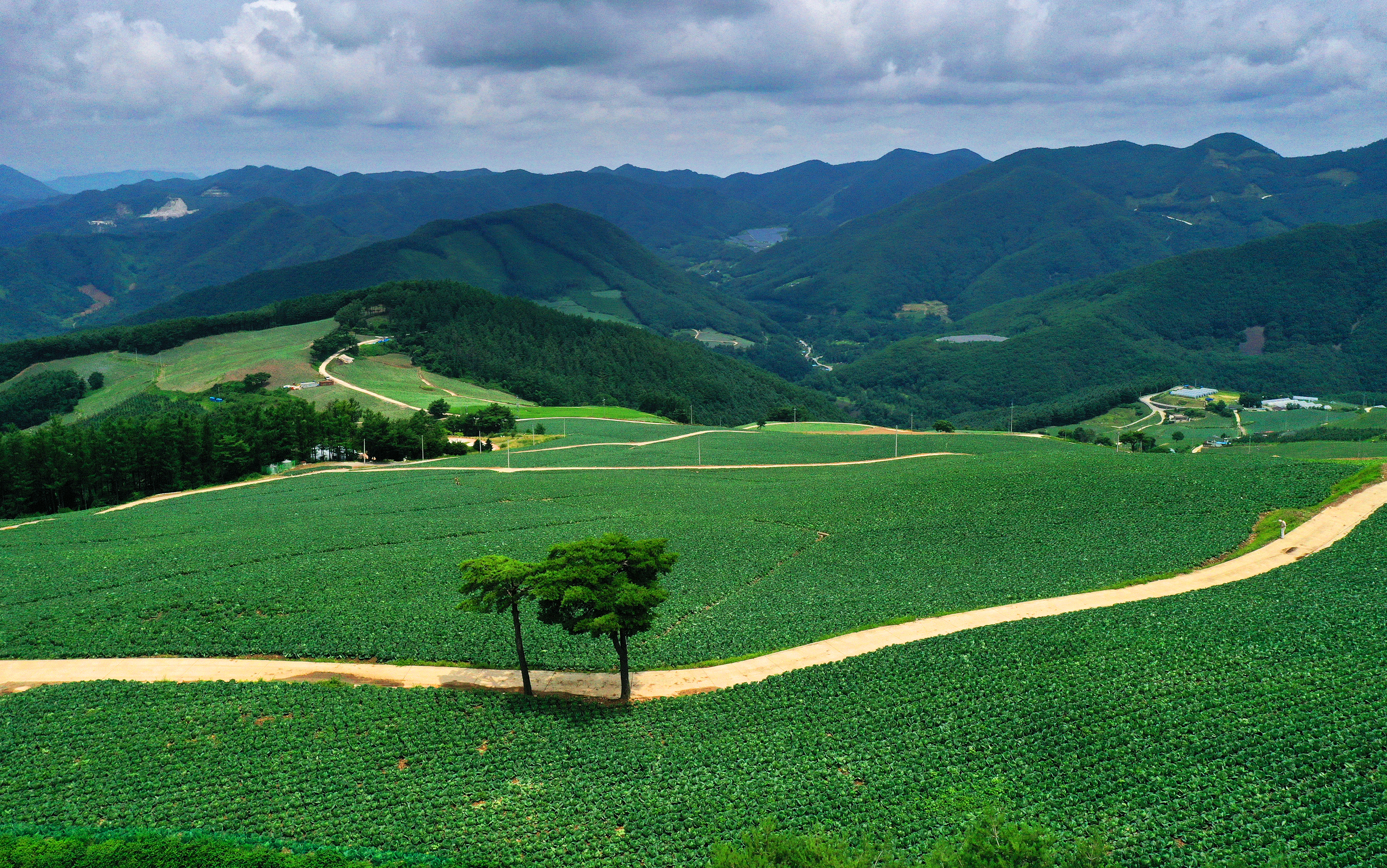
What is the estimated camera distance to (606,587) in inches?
1405

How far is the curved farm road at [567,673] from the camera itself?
3894 centimetres

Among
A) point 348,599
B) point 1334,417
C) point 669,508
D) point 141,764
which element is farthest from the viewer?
point 1334,417

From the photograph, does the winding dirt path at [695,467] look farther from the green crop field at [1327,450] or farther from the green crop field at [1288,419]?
the green crop field at [1288,419]

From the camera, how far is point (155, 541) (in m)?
65.5

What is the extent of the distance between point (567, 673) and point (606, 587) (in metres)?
7.35

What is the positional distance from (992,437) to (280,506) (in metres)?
92.8

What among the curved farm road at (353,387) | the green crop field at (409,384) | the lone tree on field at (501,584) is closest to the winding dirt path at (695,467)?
the curved farm road at (353,387)

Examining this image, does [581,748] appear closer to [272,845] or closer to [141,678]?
[272,845]

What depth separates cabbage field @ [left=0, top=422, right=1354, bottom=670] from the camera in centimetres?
4484

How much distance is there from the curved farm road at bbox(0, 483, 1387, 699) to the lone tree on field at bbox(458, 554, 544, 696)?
3282mm

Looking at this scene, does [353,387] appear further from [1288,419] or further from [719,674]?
[1288,419]

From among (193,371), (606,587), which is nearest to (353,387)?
(193,371)

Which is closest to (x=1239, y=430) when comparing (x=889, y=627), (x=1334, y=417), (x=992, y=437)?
(x=1334, y=417)

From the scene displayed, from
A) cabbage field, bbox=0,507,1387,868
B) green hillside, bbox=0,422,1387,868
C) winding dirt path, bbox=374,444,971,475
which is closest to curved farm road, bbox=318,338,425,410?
winding dirt path, bbox=374,444,971,475
